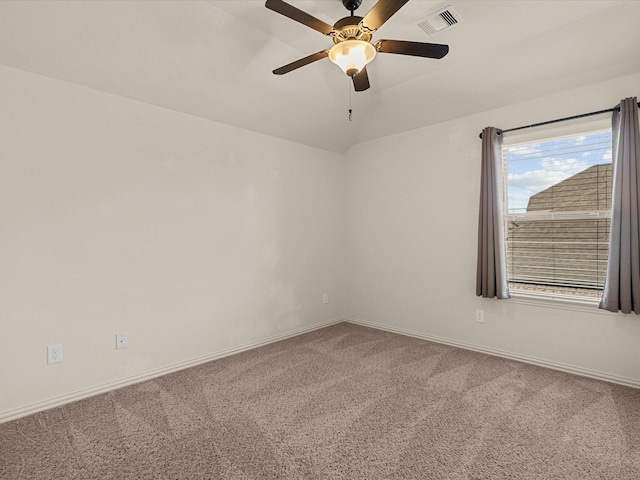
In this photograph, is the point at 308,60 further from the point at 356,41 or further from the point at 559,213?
the point at 559,213

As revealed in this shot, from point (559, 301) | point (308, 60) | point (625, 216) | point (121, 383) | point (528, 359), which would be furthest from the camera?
point (528, 359)

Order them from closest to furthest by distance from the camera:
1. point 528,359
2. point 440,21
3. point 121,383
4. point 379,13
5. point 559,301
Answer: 1. point 379,13
2. point 440,21
3. point 121,383
4. point 559,301
5. point 528,359

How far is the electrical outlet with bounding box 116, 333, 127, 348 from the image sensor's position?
284 centimetres

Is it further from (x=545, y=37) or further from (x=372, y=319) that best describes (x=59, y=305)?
(x=545, y=37)

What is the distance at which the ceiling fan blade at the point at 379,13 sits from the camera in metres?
1.69

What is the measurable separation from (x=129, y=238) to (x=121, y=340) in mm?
837

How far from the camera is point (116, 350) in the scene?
284cm

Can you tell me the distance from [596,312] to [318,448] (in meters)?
2.60

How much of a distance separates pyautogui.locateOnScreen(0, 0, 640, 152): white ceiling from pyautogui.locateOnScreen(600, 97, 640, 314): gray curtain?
480 millimetres

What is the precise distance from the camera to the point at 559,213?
321 centimetres

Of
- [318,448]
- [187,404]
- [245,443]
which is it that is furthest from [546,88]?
[187,404]

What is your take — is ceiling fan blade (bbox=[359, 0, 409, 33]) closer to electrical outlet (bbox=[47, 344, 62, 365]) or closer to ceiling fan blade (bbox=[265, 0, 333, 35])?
ceiling fan blade (bbox=[265, 0, 333, 35])

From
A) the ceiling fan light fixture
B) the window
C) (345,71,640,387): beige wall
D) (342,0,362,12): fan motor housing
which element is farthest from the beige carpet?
(342,0,362,12): fan motor housing

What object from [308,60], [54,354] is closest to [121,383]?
[54,354]
